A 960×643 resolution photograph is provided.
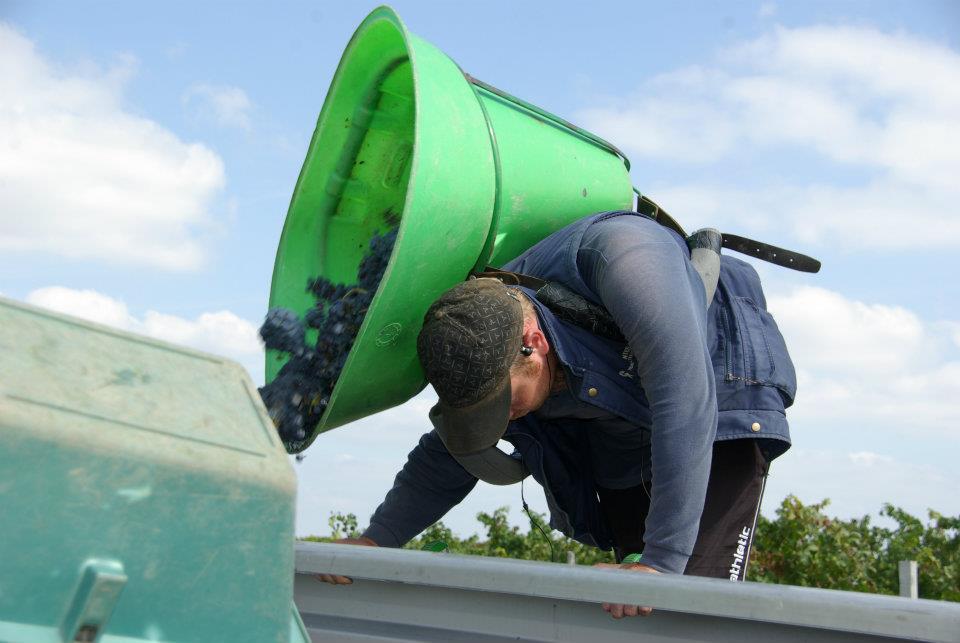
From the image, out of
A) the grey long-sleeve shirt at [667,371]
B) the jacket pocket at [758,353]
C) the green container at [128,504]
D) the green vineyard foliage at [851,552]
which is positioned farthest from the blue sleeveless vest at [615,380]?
the green vineyard foliage at [851,552]

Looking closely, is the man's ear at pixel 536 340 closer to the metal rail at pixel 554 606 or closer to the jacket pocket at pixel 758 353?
the jacket pocket at pixel 758 353

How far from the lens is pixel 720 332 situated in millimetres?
2387

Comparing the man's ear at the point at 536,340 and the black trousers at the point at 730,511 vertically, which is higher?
the man's ear at the point at 536,340

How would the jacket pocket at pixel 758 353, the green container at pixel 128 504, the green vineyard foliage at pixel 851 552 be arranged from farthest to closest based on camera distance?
the green vineyard foliage at pixel 851 552, the jacket pocket at pixel 758 353, the green container at pixel 128 504

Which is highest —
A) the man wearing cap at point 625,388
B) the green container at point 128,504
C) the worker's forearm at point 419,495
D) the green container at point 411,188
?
the green container at point 411,188

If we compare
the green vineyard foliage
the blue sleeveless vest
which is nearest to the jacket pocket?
the blue sleeveless vest

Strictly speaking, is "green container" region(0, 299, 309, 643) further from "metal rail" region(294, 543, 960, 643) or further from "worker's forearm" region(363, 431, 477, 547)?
"worker's forearm" region(363, 431, 477, 547)

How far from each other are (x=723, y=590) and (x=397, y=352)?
1.17 meters

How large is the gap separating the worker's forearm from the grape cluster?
414 millimetres

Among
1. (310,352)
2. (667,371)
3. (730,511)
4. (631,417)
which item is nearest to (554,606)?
(667,371)

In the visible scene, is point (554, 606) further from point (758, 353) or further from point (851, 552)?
point (851, 552)

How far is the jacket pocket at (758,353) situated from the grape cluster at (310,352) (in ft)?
2.81

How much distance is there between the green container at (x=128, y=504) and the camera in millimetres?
1018

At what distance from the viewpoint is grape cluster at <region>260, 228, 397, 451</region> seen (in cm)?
244
